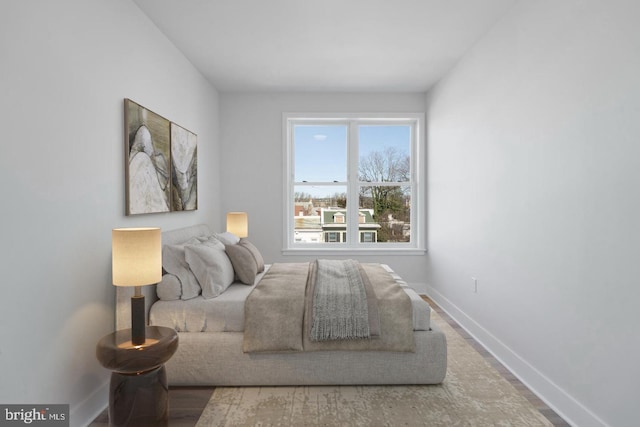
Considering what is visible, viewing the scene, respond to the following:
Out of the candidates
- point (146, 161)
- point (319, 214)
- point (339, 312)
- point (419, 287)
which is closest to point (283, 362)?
point (339, 312)

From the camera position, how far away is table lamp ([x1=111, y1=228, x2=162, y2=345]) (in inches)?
75.1

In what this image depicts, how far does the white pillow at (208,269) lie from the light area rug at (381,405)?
0.68 m

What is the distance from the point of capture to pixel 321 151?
513 centimetres

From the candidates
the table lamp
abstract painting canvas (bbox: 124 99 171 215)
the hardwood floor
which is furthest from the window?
the table lamp

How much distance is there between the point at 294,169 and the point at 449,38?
2575 mm

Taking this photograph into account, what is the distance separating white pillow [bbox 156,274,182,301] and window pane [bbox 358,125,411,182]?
10.4ft

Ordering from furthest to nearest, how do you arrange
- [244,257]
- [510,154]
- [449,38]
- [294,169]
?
[294,169], [449,38], [244,257], [510,154]

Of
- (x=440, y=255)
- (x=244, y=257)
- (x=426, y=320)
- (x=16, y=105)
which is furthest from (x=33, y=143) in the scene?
(x=440, y=255)

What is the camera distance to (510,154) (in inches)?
110

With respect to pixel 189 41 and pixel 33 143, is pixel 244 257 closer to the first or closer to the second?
pixel 33 143

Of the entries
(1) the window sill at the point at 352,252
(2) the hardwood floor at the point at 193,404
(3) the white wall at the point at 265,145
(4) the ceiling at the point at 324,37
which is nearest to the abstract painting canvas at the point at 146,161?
(4) the ceiling at the point at 324,37

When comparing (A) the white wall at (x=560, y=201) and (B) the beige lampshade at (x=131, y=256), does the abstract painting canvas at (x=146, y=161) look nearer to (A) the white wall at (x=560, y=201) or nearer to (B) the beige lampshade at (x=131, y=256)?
(B) the beige lampshade at (x=131, y=256)

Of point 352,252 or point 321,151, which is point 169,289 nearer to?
point 352,252

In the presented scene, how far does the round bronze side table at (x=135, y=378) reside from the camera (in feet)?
5.93
